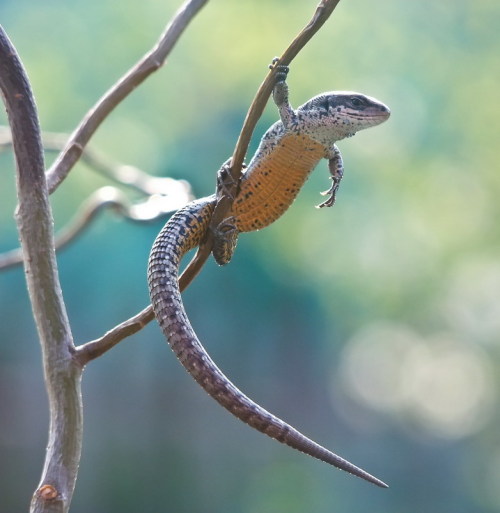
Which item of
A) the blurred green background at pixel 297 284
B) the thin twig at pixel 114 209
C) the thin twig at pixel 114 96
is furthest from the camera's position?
the blurred green background at pixel 297 284

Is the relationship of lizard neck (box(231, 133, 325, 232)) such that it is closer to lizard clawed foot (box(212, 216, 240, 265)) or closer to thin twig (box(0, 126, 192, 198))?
lizard clawed foot (box(212, 216, 240, 265))

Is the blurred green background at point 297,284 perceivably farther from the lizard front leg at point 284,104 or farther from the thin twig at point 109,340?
the thin twig at point 109,340

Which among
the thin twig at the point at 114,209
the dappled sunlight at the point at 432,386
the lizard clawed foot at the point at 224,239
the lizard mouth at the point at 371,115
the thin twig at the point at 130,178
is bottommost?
the lizard clawed foot at the point at 224,239

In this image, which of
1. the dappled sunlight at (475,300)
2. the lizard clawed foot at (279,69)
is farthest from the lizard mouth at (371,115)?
the dappled sunlight at (475,300)

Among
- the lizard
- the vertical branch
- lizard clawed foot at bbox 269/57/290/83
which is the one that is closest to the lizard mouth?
the lizard

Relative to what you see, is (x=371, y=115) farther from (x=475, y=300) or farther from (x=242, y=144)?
(x=475, y=300)

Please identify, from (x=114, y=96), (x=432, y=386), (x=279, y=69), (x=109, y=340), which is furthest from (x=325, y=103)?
(x=432, y=386)

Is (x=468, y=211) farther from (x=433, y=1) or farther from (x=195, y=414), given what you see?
(x=195, y=414)
